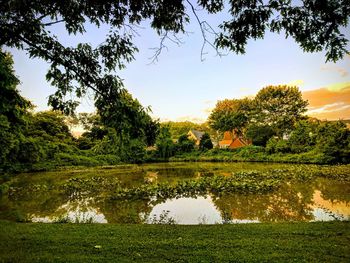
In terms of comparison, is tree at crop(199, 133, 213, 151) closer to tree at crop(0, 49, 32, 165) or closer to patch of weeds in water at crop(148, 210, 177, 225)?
tree at crop(0, 49, 32, 165)

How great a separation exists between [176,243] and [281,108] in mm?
54131

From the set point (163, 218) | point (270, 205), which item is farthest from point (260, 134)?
point (163, 218)

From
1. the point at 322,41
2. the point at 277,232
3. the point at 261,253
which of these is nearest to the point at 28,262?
the point at 261,253

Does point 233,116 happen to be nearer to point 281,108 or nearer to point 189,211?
point 281,108

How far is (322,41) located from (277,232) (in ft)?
15.7

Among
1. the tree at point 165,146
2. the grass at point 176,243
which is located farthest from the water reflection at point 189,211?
the tree at point 165,146

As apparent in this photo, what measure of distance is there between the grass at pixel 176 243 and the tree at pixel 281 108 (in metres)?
49.5

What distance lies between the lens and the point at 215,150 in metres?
53.7

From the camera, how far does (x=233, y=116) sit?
202 feet

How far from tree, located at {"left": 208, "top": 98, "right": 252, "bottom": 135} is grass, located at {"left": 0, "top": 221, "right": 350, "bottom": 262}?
2129 inches

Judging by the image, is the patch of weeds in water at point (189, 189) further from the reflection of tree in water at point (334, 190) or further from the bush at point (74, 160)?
the bush at point (74, 160)

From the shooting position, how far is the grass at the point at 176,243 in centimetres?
600

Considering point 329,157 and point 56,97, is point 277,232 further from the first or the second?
point 329,157

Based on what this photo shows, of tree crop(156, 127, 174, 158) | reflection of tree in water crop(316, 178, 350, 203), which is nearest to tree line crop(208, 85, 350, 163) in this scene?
tree crop(156, 127, 174, 158)
